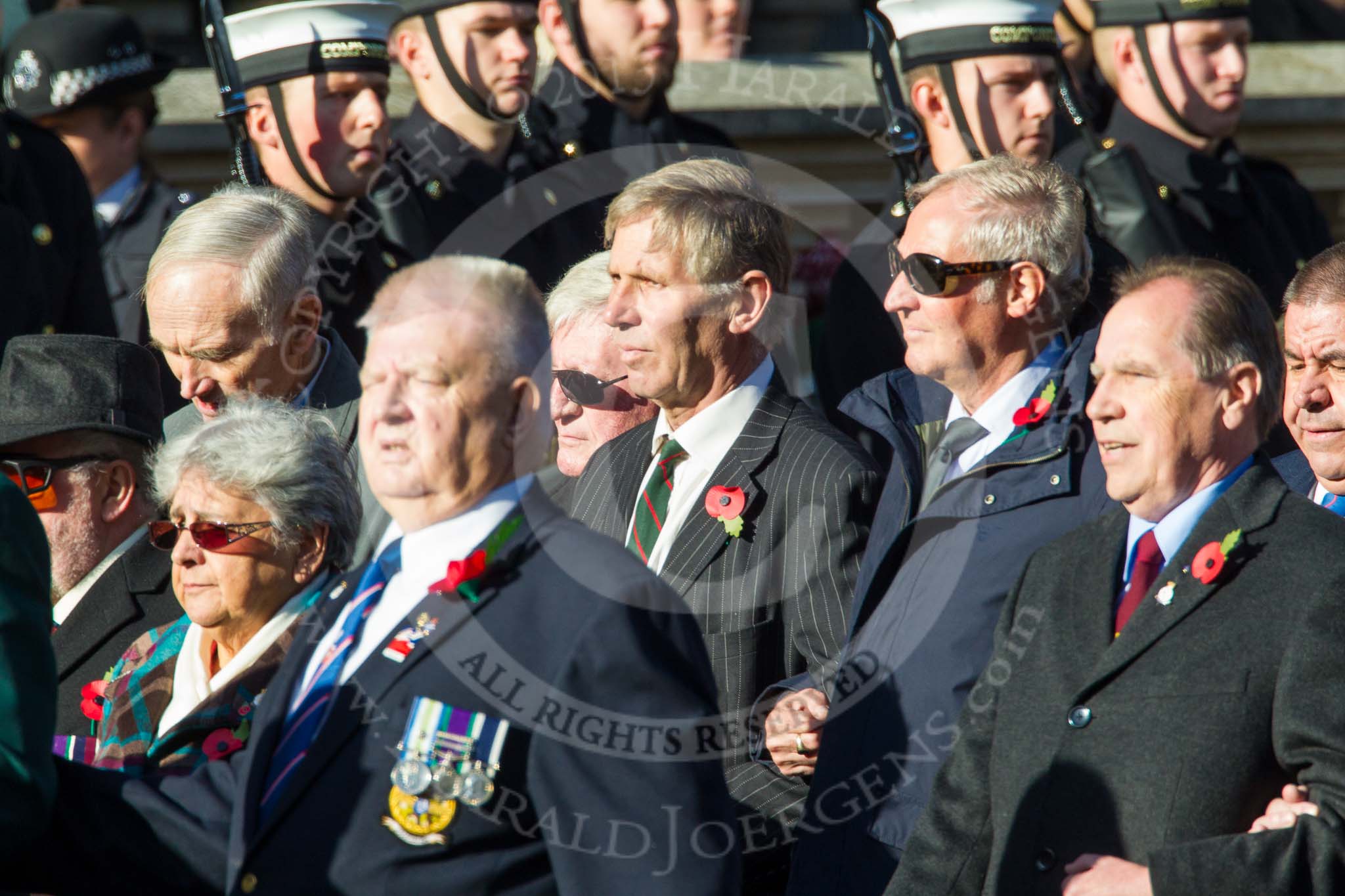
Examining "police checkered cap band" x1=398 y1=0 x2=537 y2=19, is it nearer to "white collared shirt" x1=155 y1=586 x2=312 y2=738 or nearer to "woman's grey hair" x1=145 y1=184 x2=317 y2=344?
"woman's grey hair" x1=145 y1=184 x2=317 y2=344

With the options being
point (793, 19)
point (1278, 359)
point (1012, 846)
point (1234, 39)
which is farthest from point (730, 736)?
point (793, 19)

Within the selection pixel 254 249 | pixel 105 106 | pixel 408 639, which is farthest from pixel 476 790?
pixel 105 106

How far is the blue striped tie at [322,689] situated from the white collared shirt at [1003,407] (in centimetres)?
123

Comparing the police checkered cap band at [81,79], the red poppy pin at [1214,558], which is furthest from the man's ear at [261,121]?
the red poppy pin at [1214,558]

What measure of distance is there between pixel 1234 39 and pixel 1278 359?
3016mm

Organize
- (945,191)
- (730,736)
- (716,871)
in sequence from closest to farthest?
(716,871), (730,736), (945,191)

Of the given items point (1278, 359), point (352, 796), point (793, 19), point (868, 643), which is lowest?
point (793, 19)

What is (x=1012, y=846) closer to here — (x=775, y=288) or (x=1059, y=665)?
(x=1059, y=665)

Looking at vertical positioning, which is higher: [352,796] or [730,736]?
[352,796]

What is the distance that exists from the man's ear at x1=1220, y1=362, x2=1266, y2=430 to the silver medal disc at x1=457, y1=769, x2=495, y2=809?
1.29 meters

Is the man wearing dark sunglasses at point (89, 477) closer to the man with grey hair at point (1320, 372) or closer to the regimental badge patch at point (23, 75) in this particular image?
the man with grey hair at point (1320, 372)

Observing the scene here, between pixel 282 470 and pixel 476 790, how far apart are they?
0.94 m

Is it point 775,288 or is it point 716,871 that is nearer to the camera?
point 716,871

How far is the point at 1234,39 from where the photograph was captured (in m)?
5.77
